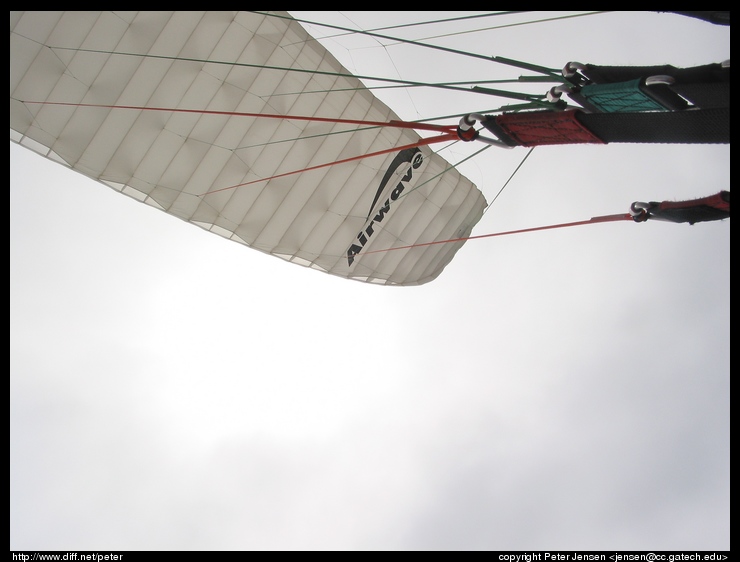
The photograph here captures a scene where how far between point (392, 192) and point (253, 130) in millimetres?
2738

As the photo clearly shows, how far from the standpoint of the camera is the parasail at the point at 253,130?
24.3 ft

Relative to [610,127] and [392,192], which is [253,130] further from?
[610,127]

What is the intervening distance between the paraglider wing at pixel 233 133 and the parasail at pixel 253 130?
0.7 inches

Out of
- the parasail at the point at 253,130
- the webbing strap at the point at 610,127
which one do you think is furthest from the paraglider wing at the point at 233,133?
the webbing strap at the point at 610,127

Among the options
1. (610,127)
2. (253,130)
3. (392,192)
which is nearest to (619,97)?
(610,127)

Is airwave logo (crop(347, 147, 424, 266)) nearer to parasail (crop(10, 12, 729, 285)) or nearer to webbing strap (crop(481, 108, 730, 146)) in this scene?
parasail (crop(10, 12, 729, 285))

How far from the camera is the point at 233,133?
9.30 meters

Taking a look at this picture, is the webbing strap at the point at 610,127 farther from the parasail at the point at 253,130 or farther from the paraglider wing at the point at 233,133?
the paraglider wing at the point at 233,133

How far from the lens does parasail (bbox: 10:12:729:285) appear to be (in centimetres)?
741

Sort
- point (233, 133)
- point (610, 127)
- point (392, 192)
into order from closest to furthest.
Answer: point (610, 127)
point (233, 133)
point (392, 192)

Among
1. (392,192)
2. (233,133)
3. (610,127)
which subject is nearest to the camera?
(610,127)

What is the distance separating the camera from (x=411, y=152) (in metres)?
10.9

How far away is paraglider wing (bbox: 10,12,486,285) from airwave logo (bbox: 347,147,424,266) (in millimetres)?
19
